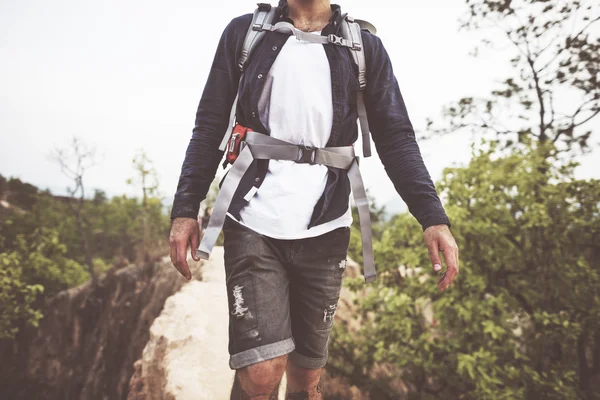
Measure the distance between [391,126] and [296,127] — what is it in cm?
48

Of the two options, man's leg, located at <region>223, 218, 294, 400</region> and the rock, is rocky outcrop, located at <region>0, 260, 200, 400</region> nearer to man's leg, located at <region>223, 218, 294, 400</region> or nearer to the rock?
the rock

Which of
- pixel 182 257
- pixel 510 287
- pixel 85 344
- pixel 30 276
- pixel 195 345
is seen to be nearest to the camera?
pixel 182 257

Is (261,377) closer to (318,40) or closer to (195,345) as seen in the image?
(318,40)

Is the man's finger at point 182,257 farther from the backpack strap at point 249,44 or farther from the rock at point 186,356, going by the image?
the rock at point 186,356

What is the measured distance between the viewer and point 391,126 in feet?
6.88

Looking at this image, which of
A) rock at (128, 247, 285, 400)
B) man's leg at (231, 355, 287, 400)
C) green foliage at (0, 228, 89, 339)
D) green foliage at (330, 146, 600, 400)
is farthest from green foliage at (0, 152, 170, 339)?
man's leg at (231, 355, 287, 400)

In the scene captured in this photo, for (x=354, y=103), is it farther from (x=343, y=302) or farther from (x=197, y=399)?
(x=343, y=302)

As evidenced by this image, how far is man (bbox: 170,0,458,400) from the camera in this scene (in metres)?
1.75

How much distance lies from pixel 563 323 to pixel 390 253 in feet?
6.91

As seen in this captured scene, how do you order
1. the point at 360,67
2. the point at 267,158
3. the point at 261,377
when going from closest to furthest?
the point at 261,377 < the point at 267,158 < the point at 360,67

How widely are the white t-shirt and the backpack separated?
55 millimetres

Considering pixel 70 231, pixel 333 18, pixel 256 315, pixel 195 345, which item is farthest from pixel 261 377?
pixel 70 231

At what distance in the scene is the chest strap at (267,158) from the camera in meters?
1.83

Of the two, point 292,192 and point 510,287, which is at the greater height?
point 292,192
